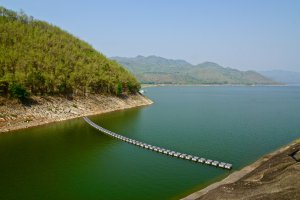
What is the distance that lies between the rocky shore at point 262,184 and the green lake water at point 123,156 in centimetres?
319

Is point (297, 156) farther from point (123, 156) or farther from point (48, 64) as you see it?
point (48, 64)

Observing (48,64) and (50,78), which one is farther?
(48,64)

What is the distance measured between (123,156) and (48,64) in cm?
6589

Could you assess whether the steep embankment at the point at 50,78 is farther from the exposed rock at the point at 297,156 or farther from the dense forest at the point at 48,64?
the exposed rock at the point at 297,156

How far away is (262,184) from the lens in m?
34.5

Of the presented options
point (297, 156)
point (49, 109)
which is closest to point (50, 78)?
point (49, 109)

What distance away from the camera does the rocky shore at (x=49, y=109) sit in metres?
75.2

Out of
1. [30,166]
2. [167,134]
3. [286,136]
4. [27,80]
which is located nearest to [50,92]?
[27,80]

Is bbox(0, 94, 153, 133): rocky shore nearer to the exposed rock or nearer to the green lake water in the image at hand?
the green lake water

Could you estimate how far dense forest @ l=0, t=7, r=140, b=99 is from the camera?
91.5 metres

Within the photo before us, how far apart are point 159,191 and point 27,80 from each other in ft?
228

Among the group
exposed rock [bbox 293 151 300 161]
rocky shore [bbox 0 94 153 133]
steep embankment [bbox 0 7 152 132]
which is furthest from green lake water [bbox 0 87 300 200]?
steep embankment [bbox 0 7 152 132]

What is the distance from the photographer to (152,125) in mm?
84750

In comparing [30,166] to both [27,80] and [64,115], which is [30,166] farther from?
[27,80]
